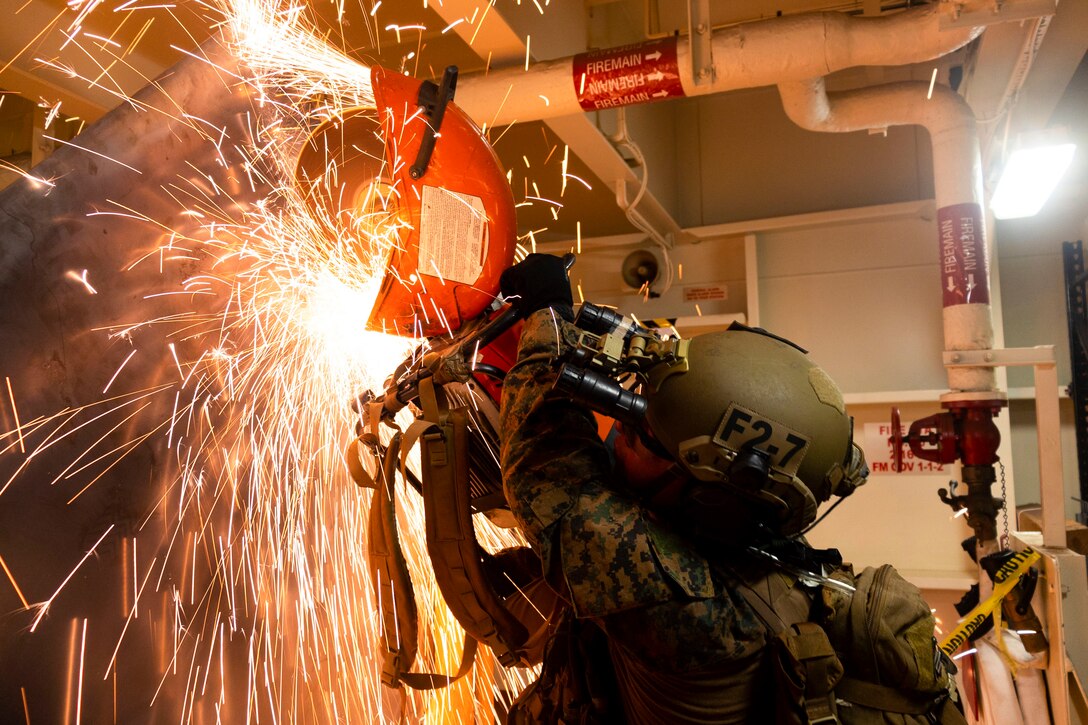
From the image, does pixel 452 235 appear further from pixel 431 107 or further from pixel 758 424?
pixel 758 424

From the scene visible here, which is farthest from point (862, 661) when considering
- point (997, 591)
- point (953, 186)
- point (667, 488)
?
point (953, 186)

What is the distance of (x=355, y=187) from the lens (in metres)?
2.23

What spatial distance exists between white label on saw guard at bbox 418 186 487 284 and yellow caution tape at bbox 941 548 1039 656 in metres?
2.34

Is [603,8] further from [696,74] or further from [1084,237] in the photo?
[1084,237]

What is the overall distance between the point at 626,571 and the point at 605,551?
0.17ft

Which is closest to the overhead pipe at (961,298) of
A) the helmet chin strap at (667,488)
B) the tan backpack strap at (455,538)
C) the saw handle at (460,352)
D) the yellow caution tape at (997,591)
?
the yellow caution tape at (997,591)

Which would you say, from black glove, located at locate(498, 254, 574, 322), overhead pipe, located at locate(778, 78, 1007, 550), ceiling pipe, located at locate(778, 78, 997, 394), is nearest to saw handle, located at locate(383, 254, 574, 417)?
black glove, located at locate(498, 254, 574, 322)

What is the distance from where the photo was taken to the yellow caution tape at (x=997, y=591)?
2893 mm

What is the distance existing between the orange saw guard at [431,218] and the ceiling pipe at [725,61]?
1.04 metres

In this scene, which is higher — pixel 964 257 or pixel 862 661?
pixel 964 257

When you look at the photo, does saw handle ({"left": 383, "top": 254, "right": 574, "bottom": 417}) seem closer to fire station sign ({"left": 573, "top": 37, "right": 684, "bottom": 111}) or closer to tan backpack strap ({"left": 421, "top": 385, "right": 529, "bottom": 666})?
tan backpack strap ({"left": 421, "top": 385, "right": 529, "bottom": 666})

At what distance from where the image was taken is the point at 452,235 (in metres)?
1.93

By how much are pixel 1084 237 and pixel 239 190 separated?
5.15 metres

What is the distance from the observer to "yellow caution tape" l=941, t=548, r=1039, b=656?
2.89 metres
